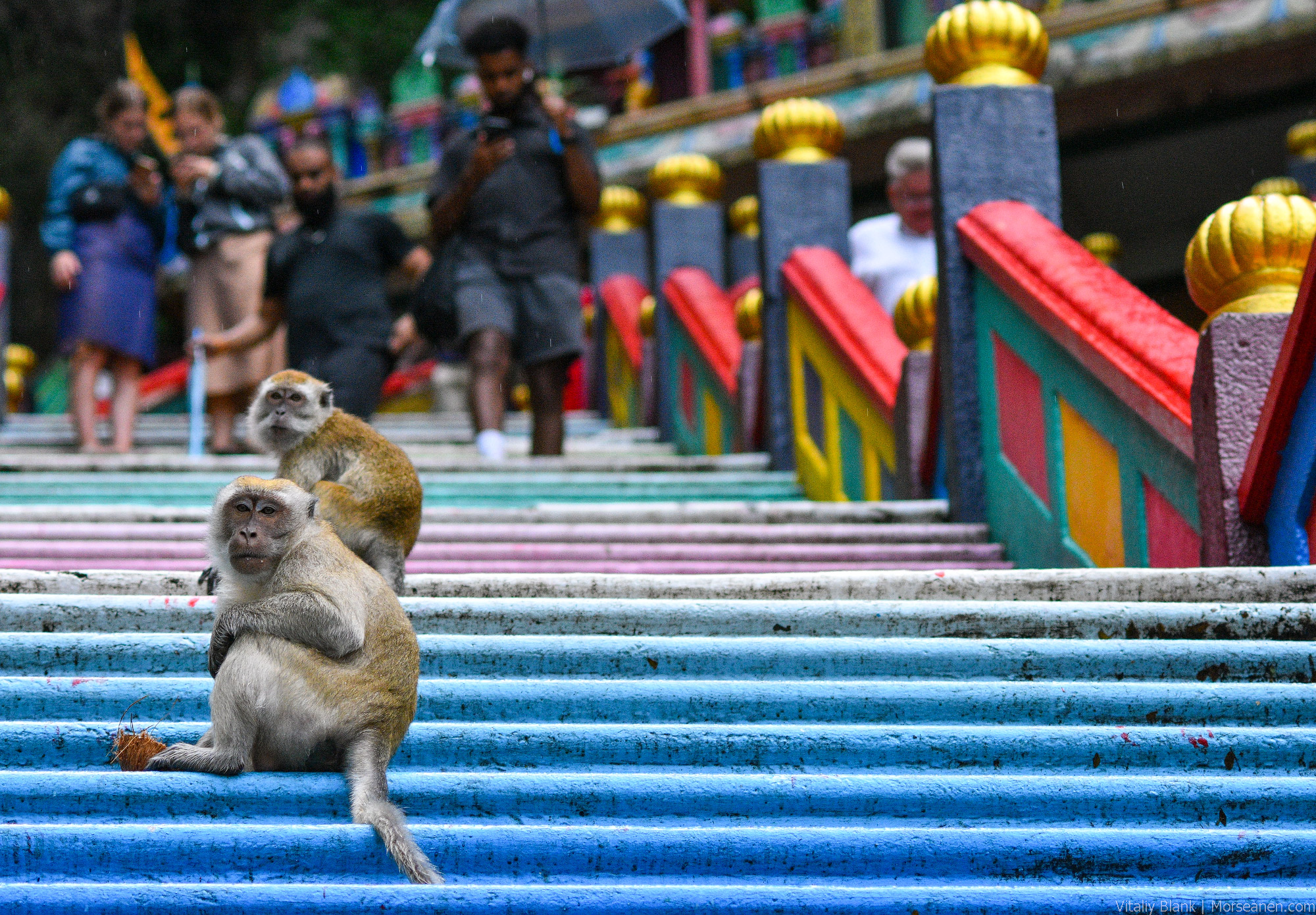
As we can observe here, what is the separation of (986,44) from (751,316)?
95.4 inches

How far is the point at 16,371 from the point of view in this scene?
35.5ft

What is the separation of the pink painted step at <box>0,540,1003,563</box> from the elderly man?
2.81 meters

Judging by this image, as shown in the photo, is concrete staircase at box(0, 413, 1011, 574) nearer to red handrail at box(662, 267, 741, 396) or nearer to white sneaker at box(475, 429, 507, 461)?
white sneaker at box(475, 429, 507, 461)

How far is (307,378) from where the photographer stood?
397 centimetres

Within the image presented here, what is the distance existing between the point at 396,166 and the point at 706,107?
446cm

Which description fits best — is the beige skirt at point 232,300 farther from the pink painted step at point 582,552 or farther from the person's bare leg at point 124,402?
the pink painted step at point 582,552

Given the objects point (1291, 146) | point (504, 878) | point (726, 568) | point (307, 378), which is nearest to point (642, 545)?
point (726, 568)

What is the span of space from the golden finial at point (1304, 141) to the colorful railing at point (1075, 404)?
4.47 metres

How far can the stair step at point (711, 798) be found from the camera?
8.20ft

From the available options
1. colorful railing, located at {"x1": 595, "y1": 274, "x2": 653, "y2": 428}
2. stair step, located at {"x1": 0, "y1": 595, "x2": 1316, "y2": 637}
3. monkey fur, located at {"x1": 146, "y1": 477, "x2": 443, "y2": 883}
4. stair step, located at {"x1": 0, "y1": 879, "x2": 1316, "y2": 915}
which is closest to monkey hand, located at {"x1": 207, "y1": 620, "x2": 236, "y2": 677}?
monkey fur, located at {"x1": 146, "y1": 477, "x2": 443, "y2": 883}

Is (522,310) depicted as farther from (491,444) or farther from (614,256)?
(614,256)

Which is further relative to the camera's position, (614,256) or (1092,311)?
(614,256)

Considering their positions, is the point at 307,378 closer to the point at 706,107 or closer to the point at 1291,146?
the point at 1291,146

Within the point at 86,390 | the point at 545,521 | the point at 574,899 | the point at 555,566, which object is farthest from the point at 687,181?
the point at 574,899
